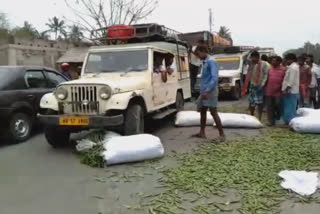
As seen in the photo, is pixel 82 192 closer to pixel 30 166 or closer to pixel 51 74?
pixel 30 166

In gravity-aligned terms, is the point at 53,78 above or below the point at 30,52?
below

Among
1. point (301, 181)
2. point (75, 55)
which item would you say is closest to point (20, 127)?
point (301, 181)

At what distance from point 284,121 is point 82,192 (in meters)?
5.80

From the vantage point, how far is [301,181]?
210 inches

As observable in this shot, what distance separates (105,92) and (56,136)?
152 centimetres

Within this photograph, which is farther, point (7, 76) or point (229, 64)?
point (229, 64)

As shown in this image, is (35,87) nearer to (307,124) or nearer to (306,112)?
(307,124)

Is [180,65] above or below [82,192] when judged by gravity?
above

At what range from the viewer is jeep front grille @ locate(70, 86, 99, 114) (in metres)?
7.31

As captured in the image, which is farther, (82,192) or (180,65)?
(180,65)

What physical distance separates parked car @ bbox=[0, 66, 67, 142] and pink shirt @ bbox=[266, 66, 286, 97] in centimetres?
497

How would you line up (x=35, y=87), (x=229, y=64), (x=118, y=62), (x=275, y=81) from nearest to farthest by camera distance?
(x=118, y=62) < (x=35, y=87) < (x=275, y=81) < (x=229, y=64)

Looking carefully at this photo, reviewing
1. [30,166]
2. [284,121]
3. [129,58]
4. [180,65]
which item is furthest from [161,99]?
[30,166]

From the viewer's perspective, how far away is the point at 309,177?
5414 millimetres
